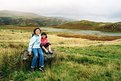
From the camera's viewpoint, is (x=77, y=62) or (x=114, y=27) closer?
(x=77, y=62)

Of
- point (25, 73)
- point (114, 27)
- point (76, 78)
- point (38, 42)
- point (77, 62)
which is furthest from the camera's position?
point (114, 27)

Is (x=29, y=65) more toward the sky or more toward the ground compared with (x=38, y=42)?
more toward the ground

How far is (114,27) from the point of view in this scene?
91562 millimetres

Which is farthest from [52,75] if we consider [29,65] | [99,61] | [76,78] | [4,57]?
[99,61]

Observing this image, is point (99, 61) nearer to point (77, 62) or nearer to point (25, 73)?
point (77, 62)

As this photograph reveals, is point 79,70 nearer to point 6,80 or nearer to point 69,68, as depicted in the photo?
point 69,68

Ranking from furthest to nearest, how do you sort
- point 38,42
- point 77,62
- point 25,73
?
point 77,62 → point 38,42 → point 25,73

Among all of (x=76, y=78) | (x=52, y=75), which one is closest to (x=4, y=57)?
(x=52, y=75)

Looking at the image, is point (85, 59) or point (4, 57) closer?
point (4, 57)

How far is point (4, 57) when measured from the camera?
43.9 ft

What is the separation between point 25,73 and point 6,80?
1038 millimetres

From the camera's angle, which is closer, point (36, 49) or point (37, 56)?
point (37, 56)

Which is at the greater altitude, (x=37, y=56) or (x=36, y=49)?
(x=36, y=49)

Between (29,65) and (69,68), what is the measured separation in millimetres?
1924
